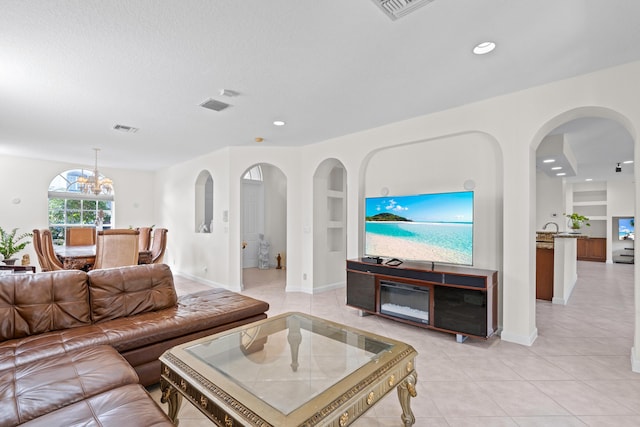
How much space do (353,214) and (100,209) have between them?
6.54m

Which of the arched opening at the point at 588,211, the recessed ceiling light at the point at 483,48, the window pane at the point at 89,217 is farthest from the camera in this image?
the window pane at the point at 89,217

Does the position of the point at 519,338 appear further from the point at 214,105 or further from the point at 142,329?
the point at 214,105

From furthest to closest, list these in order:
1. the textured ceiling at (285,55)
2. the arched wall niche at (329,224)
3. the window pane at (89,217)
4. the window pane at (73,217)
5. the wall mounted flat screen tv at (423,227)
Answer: the window pane at (89,217) → the window pane at (73,217) → the arched wall niche at (329,224) → the wall mounted flat screen tv at (423,227) → the textured ceiling at (285,55)

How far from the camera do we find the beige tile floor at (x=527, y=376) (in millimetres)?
1915

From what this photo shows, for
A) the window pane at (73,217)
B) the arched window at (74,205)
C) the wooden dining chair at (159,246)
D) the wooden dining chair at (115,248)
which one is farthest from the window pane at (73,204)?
the wooden dining chair at (115,248)

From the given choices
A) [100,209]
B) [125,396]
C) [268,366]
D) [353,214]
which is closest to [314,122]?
[353,214]

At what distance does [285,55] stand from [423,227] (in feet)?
7.39

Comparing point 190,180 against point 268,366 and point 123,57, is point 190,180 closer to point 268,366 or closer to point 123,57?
point 123,57

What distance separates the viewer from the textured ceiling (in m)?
1.88

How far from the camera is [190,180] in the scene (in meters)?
6.47

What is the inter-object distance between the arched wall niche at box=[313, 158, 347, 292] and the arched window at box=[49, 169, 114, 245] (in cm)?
474

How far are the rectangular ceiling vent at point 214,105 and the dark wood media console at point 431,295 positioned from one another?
94.6 inches

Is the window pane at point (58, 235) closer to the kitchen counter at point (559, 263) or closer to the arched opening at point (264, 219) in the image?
the arched opening at point (264, 219)

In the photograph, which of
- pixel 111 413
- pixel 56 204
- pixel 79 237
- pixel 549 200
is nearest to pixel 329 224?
pixel 111 413
